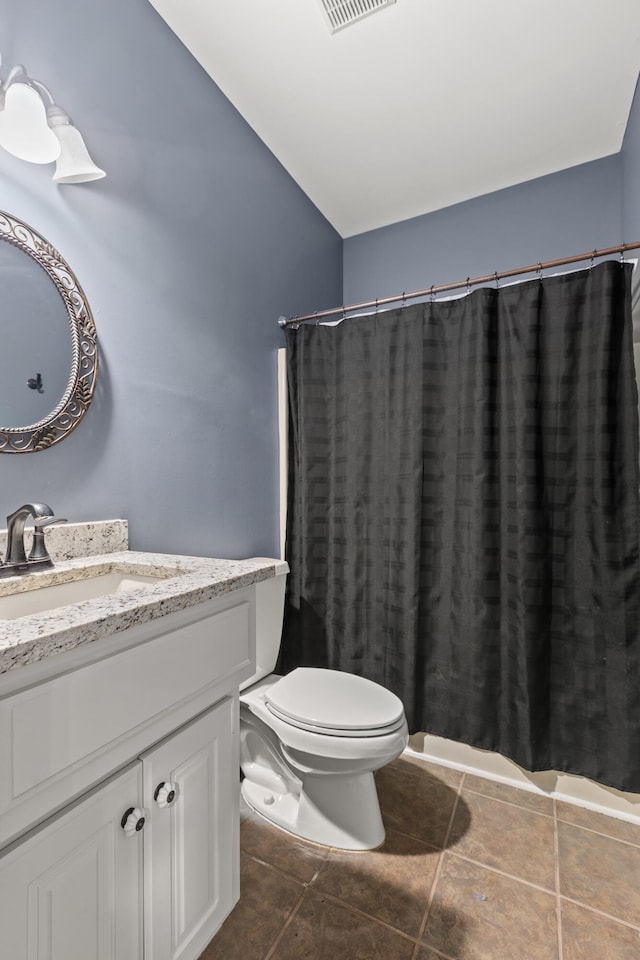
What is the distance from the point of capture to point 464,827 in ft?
4.68

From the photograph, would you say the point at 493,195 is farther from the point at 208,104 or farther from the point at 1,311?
the point at 1,311

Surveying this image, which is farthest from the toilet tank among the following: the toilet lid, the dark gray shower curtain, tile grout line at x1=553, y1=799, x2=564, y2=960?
tile grout line at x1=553, y1=799, x2=564, y2=960

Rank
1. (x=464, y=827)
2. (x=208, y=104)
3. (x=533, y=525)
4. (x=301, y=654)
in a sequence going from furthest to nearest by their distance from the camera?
(x=301, y=654) → (x=208, y=104) → (x=533, y=525) → (x=464, y=827)

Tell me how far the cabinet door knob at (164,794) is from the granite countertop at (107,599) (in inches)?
→ 13.2

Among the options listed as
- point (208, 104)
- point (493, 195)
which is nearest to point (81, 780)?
point (208, 104)

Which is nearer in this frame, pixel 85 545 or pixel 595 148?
pixel 85 545

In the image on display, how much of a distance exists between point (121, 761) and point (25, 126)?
4.35 ft

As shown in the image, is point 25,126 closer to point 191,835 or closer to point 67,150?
point 67,150

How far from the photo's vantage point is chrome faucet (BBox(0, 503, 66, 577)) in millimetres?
952

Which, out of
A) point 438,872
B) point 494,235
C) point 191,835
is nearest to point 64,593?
point 191,835

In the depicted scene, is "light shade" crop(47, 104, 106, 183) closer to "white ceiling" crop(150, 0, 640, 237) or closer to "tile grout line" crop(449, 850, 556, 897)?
"white ceiling" crop(150, 0, 640, 237)

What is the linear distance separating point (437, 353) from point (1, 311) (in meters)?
1.40

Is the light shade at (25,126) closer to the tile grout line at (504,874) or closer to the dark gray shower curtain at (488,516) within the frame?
the dark gray shower curtain at (488,516)

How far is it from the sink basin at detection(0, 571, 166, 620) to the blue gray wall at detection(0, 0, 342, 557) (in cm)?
21
